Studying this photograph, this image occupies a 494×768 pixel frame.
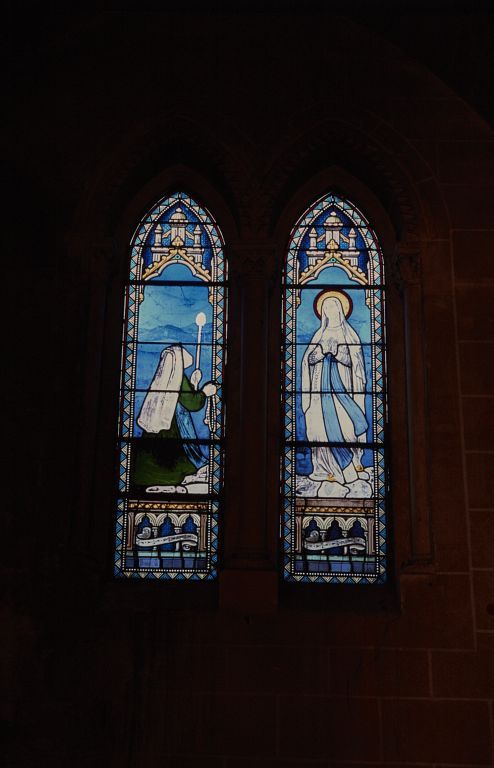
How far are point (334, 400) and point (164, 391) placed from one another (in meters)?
1.14

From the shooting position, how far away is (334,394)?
7.68m

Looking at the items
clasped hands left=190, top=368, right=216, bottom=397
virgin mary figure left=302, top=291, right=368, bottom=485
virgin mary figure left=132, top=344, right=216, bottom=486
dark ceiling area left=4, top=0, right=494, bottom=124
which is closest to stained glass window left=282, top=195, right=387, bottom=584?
virgin mary figure left=302, top=291, right=368, bottom=485

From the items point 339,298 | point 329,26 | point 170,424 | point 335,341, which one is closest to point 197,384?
point 170,424

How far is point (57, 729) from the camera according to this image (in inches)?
260

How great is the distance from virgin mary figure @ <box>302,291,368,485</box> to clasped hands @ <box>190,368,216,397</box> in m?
0.61

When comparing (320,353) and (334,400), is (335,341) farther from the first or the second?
(334,400)

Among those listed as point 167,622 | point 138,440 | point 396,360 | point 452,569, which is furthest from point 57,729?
point 396,360

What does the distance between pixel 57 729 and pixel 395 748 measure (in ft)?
6.36

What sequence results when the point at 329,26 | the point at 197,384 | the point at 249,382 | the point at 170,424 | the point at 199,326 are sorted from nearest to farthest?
the point at 249,382, the point at 170,424, the point at 197,384, the point at 199,326, the point at 329,26

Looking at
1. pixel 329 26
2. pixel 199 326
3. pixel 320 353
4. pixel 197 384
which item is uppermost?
pixel 329 26

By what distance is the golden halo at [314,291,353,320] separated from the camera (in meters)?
7.92

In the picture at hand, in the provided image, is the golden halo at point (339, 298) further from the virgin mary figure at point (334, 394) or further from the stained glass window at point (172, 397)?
the stained glass window at point (172, 397)

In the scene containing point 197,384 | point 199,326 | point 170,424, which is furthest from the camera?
point 199,326

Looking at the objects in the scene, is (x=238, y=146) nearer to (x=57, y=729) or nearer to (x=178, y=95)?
(x=178, y=95)
